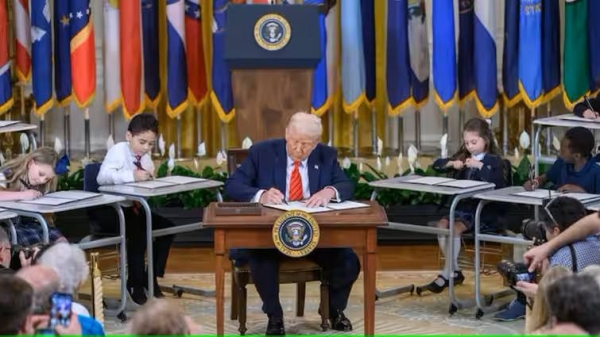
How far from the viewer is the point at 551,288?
4285 millimetres

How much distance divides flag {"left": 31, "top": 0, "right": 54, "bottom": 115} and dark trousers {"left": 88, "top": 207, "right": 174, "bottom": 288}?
292 centimetres

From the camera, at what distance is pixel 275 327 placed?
734 centimetres

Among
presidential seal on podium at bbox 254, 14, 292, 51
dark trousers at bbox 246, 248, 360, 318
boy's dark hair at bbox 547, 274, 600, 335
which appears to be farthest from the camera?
presidential seal on podium at bbox 254, 14, 292, 51

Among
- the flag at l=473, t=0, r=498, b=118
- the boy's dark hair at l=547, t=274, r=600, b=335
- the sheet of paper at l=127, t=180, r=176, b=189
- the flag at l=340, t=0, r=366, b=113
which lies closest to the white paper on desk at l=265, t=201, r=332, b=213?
the sheet of paper at l=127, t=180, r=176, b=189

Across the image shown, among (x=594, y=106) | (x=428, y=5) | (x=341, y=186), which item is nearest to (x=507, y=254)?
Answer: (x=594, y=106)

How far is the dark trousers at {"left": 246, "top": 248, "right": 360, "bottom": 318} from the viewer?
7207 millimetres

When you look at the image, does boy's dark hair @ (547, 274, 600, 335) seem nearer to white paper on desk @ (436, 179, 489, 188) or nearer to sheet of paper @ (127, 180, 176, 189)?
white paper on desk @ (436, 179, 489, 188)

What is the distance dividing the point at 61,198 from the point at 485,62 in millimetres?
4526

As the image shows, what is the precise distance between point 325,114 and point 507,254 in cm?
304

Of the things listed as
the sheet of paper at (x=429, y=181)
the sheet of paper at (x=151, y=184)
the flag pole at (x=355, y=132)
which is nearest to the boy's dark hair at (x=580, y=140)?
the sheet of paper at (x=429, y=181)

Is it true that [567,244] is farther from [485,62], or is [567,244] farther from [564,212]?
[485,62]

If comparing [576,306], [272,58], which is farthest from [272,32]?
[576,306]

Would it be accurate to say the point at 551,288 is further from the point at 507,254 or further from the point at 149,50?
the point at 149,50

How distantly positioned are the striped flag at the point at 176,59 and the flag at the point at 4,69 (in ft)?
4.27
